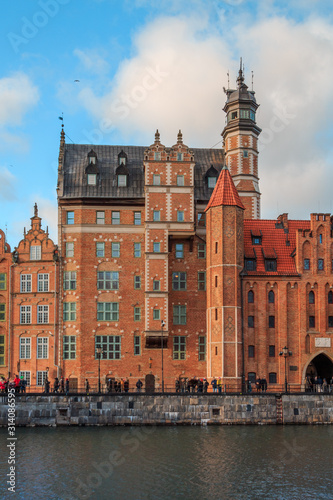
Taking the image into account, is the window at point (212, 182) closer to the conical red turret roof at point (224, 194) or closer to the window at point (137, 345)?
the conical red turret roof at point (224, 194)

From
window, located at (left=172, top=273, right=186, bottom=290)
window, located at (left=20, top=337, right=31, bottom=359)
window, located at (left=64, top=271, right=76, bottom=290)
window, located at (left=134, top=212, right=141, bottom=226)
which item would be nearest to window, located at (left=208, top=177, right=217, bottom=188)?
window, located at (left=134, top=212, right=141, bottom=226)

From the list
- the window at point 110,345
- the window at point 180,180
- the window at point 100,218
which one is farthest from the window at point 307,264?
the window at point 100,218

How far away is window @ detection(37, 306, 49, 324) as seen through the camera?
7306 centimetres

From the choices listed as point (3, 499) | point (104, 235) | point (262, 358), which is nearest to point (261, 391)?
point (262, 358)

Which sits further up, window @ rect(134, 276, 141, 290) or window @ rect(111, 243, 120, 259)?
window @ rect(111, 243, 120, 259)

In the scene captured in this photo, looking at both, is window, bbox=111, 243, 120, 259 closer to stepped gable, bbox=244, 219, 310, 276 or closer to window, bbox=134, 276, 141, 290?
window, bbox=134, 276, 141, 290

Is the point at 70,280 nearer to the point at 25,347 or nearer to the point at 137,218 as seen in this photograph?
the point at 25,347

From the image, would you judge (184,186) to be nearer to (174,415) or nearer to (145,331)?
(145,331)

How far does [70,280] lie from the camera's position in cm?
7262

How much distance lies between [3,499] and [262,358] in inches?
1391

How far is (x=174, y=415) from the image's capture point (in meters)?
58.2

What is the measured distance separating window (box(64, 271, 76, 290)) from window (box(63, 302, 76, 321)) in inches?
62.3

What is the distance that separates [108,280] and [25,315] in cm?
916

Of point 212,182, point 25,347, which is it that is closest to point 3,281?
point 25,347
